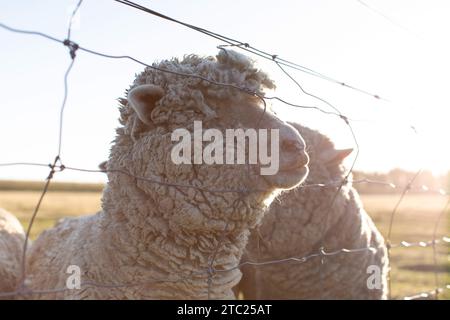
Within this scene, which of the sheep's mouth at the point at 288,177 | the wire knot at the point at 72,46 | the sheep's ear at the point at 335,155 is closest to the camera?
the wire knot at the point at 72,46

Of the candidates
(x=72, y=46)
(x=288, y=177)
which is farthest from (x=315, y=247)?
(x=72, y=46)

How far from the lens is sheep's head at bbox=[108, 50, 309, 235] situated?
306 centimetres

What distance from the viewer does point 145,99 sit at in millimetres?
3141

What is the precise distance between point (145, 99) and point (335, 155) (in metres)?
2.19

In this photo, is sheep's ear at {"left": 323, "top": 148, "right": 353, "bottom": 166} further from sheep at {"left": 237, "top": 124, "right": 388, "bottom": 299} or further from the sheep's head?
the sheep's head

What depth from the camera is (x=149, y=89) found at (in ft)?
10.2

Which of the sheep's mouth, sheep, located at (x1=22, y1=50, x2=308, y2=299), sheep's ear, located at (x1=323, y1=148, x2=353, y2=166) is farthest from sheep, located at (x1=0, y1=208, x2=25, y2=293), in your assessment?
sheep's ear, located at (x1=323, y1=148, x2=353, y2=166)

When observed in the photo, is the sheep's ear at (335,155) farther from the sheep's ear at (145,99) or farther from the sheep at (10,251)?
the sheep at (10,251)

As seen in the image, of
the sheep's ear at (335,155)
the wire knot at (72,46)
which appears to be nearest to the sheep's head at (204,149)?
the wire knot at (72,46)

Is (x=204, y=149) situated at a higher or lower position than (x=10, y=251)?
higher

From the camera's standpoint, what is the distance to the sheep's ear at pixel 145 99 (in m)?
3.08

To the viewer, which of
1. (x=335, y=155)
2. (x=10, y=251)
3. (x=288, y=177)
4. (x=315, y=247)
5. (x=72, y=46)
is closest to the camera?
(x=72, y=46)

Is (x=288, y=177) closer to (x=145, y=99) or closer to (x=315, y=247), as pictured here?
(x=145, y=99)

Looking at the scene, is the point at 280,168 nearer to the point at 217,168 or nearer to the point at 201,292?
the point at 217,168
